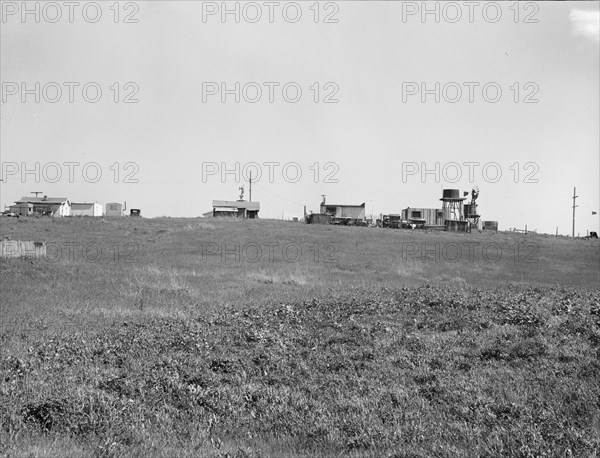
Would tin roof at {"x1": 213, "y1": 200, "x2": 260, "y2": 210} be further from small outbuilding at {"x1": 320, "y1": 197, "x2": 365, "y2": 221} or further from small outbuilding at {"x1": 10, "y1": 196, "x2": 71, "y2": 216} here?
small outbuilding at {"x1": 10, "y1": 196, "x2": 71, "y2": 216}

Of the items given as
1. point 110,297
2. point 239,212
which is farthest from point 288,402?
point 239,212

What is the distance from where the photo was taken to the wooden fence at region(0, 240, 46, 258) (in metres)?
26.4

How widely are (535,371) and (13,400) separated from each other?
27.4 ft

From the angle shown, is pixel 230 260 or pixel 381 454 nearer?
pixel 381 454

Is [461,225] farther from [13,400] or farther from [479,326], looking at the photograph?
[13,400]

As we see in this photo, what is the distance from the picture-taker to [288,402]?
7527 mm

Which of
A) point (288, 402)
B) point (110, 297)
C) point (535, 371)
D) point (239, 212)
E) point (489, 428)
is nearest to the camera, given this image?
point (489, 428)

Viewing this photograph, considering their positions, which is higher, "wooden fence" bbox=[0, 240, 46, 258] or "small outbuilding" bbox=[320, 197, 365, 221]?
"small outbuilding" bbox=[320, 197, 365, 221]

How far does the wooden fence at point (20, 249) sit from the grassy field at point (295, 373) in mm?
8456

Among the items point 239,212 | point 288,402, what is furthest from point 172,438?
point 239,212

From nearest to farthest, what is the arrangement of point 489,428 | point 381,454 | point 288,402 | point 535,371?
point 381,454, point 489,428, point 288,402, point 535,371

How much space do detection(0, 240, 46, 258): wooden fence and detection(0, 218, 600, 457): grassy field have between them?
8.46 metres

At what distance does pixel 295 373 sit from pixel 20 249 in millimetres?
24016

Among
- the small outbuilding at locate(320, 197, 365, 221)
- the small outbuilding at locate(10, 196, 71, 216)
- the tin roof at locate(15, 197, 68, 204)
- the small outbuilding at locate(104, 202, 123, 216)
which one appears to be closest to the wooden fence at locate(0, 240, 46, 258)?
the small outbuilding at locate(320, 197, 365, 221)
